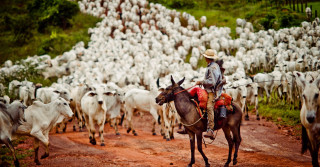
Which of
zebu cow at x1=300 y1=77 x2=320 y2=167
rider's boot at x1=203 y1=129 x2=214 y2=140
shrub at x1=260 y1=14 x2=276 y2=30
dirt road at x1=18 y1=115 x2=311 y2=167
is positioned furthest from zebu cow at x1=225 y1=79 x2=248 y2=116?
shrub at x1=260 y1=14 x2=276 y2=30

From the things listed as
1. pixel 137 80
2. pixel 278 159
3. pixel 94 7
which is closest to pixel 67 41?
pixel 94 7

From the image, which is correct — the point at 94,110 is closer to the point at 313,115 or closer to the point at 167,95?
the point at 167,95

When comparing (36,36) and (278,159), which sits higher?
(36,36)

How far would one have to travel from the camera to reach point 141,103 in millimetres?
14672

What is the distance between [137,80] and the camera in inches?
884

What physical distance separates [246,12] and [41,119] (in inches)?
1620

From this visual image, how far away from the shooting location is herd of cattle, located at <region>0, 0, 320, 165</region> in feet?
35.7

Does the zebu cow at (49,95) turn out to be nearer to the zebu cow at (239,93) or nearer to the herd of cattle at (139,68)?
the herd of cattle at (139,68)

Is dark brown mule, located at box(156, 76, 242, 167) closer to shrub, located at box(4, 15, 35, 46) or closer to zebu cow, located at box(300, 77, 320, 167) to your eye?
zebu cow, located at box(300, 77, 320, 167)

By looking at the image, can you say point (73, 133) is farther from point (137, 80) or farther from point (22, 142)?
point (137, 80)

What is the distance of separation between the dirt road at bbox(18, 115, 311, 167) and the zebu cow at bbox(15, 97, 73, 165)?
689mm

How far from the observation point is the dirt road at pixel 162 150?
29.7 feet

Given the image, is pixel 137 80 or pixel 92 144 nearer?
pixel 92 144

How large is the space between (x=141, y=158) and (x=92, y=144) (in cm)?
319
